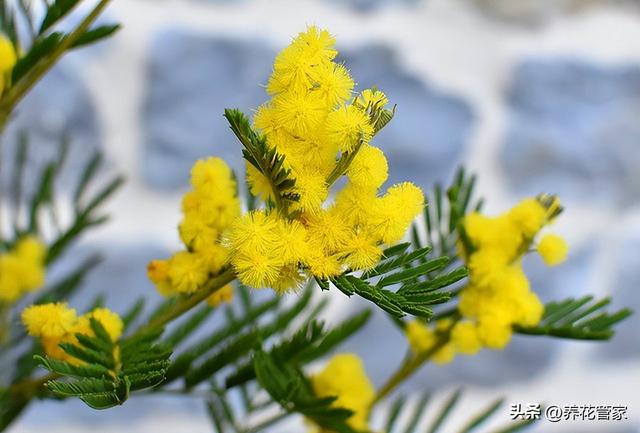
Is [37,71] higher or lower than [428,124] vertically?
lower

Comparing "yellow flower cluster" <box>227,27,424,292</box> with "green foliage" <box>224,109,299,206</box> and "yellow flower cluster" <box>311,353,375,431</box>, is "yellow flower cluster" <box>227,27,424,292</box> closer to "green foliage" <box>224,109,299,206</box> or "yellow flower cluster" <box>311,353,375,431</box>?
"green foliage" <box>224,109,299,206</box>

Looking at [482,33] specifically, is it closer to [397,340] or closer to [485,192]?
[485,192]

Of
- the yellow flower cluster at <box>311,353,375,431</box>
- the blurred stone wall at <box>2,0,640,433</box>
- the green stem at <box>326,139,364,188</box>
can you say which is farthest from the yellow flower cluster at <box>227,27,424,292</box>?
the blurred stone wall at <box>2,0,640,433</box>

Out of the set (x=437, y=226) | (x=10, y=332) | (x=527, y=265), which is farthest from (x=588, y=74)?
(x=10, y=332)

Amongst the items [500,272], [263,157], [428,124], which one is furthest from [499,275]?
[428,124]

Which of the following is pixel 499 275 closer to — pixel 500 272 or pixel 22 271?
pixel 500 272

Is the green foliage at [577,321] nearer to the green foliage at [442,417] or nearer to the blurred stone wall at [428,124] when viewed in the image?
the green foliage at [442,417]
